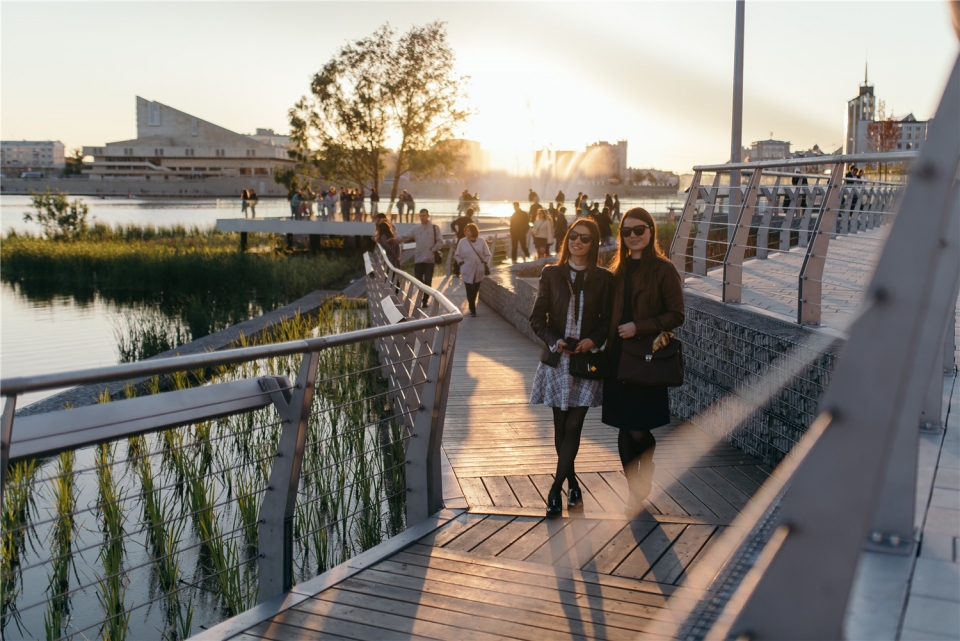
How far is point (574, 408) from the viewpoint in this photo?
5.11 meters

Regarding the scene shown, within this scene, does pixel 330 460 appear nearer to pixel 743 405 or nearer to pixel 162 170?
pixel 743 405

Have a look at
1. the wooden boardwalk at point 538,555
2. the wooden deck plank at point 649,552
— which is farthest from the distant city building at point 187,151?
the wooden deck plank at point 649,552

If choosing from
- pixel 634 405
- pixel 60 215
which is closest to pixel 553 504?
pixel 634 405

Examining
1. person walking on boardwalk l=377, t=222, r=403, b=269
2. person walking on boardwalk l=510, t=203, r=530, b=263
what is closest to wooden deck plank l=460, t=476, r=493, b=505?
person walking on boardwalk l=377, t=222, r=403, b=269

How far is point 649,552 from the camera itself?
4430 mm

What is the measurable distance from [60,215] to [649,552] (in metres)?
40.3

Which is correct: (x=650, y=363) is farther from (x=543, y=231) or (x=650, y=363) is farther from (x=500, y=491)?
(x=543, y=231)

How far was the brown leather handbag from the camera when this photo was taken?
16.0ft

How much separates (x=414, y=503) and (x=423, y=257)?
10.5 m

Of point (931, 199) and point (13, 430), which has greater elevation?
point (931, 199)

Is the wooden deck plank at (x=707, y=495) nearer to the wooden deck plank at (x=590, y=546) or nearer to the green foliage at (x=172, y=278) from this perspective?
the wooden deck plank at (x=590, y=546)

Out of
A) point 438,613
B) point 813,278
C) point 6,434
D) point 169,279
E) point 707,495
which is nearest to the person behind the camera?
point 6,434

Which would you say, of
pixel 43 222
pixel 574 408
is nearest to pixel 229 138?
pixel 43 222

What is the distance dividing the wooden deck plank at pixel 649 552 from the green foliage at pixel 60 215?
38.3 meters
